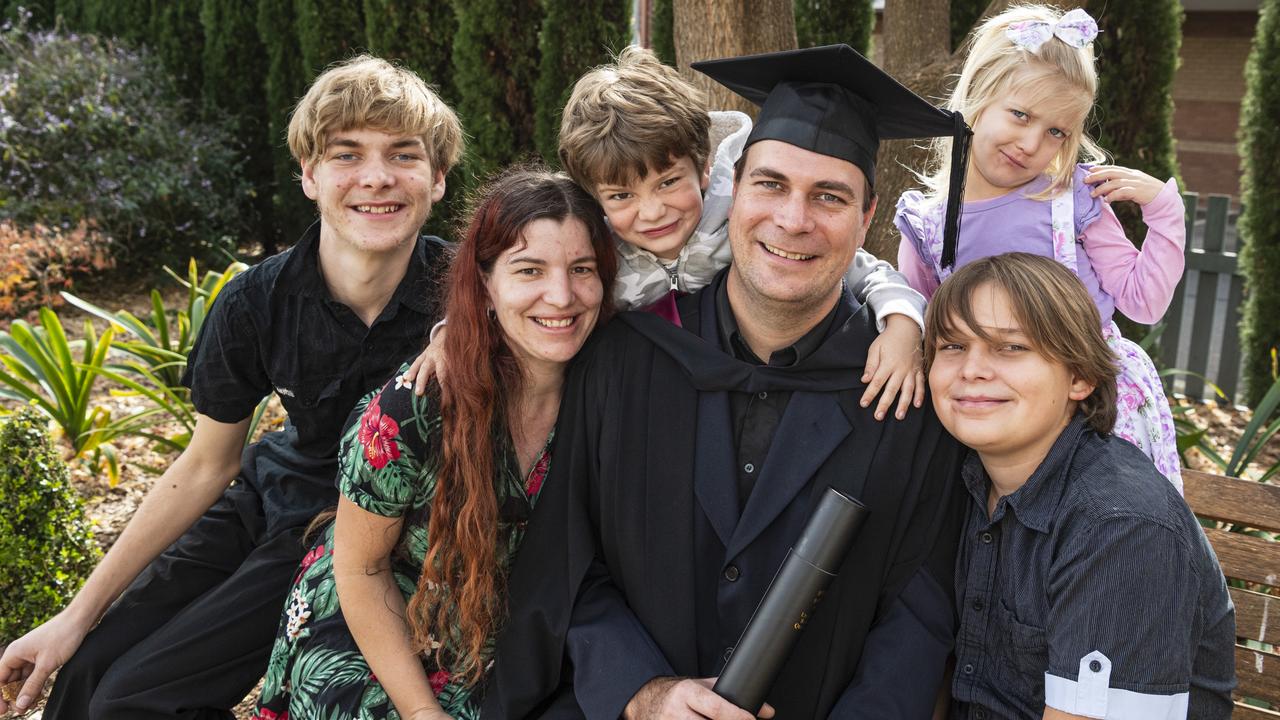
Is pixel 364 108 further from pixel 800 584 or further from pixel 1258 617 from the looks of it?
pixel 1258 617

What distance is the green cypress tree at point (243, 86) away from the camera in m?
8.71

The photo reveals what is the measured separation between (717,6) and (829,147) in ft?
6.55

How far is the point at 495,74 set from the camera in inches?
247

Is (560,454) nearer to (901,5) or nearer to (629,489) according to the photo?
(629,489)

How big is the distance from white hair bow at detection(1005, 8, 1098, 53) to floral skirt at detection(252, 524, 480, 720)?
6.82 ft

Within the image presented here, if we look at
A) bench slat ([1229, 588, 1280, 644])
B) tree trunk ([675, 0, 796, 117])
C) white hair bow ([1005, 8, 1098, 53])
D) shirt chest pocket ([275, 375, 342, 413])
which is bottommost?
bench slat ([1229, 588, 1280, 644])

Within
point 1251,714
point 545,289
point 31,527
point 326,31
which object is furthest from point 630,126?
point 326,31

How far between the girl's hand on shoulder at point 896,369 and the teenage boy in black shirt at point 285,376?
4.07 ft

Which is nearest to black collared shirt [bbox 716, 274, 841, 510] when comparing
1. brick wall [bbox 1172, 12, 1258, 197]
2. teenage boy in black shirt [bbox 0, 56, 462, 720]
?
teenage boy in black shirt [bbox 0, 56, 462, 720]

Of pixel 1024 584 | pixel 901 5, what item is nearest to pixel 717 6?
pixel 901 5

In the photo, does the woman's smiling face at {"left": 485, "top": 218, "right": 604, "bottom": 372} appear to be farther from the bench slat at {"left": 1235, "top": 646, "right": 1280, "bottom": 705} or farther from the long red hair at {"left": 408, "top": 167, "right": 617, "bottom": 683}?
the bench slat at {"left": 1235, "top": 646, "right": 1280, "bottom": 705}

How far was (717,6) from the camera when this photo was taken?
13.3 ft

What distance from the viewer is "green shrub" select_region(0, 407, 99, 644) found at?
329 centimetres

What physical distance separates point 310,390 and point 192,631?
2.29 feet
